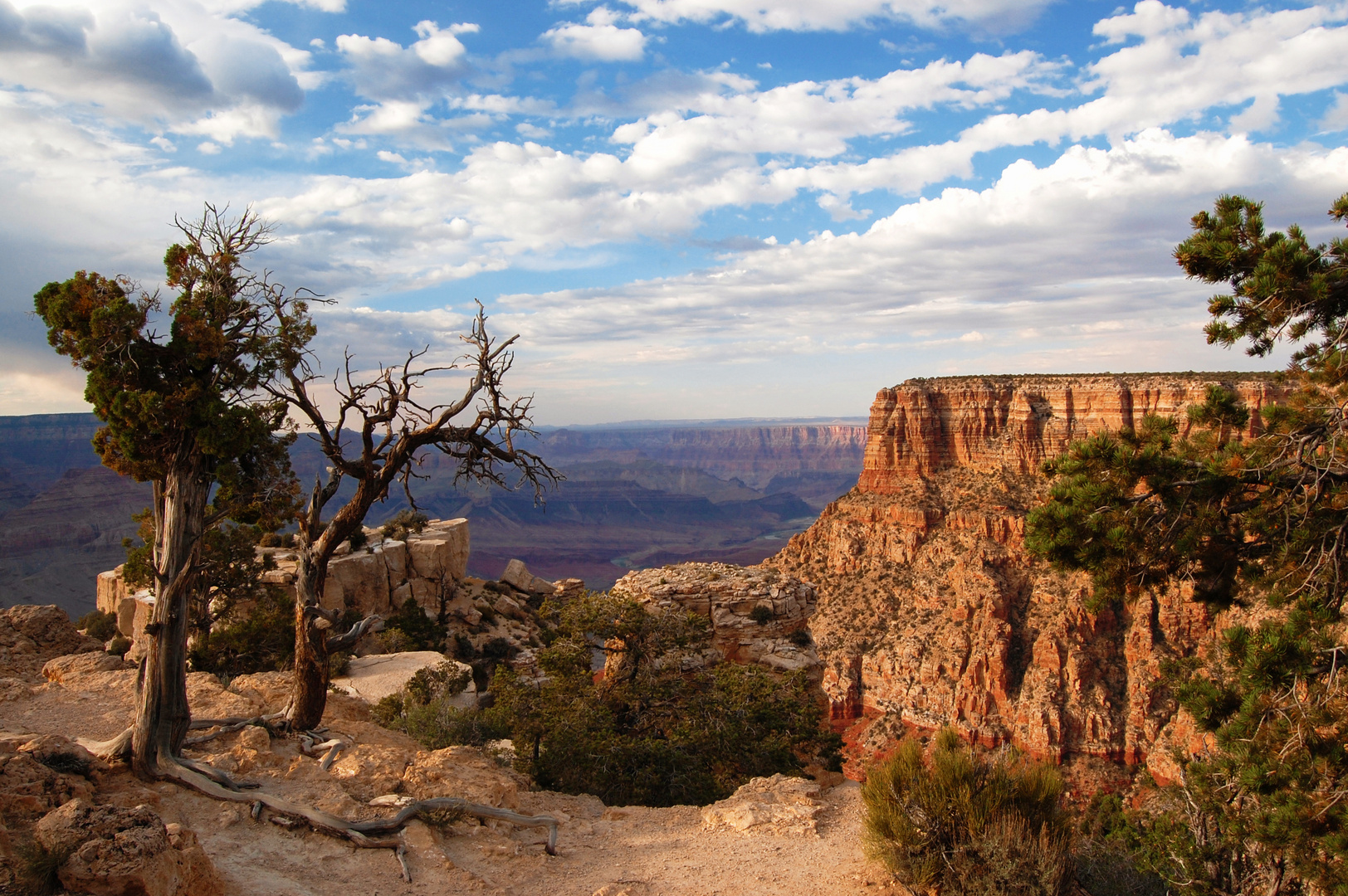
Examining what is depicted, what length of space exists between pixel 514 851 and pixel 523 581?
3374cm

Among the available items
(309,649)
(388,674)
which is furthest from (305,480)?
(309,649)

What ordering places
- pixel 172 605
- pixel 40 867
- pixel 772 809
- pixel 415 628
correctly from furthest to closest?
1. pixel 415 628
2. pixel 772 809
3. pixel 172 605
4. pixel 40 867

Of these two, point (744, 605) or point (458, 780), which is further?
point (744, 605)

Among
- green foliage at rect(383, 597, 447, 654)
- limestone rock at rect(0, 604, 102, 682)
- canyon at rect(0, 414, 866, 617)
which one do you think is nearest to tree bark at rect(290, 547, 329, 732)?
canyon at rect(0, 414, 866, 617)

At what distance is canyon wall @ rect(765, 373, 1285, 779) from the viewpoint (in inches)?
1726

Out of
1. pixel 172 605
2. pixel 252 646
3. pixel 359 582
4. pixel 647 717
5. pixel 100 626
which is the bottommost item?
pixel 100 626

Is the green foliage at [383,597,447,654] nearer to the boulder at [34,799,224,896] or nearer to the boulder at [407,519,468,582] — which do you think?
the boulder at [407,519,468,582]

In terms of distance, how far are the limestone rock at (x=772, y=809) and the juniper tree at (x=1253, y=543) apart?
425cm

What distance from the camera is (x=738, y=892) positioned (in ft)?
25.4

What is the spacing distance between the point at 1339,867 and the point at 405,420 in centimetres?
1172

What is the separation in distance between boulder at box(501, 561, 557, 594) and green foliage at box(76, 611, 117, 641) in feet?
57.3

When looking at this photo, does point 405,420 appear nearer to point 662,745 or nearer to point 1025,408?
point 662,745

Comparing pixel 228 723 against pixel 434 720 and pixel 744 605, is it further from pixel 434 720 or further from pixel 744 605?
pixel 744 605

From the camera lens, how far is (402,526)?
34.8 m
